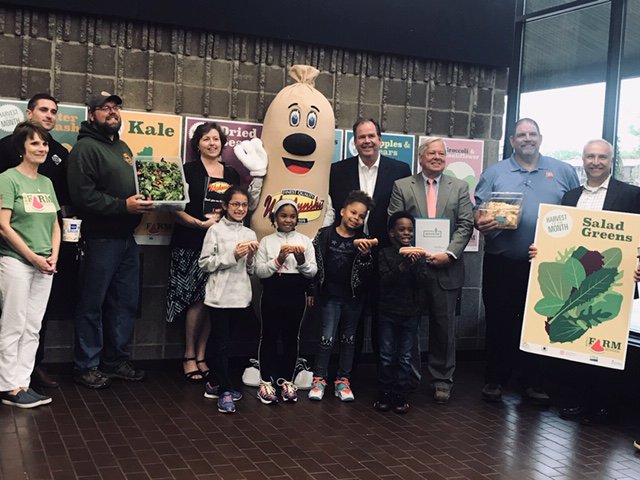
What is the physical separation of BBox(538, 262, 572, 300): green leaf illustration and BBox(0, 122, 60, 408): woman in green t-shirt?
318 cm

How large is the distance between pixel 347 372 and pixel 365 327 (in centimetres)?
114

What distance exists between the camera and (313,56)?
6.35m

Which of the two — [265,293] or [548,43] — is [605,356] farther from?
[548,43]

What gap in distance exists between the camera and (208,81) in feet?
19.8

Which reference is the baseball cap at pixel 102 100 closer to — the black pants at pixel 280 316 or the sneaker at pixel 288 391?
the black pants at pixel 280 316

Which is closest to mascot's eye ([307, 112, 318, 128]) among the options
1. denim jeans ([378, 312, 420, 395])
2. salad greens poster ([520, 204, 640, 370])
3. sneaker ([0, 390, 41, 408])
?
denim jeans ([378, 312, 420, 395])

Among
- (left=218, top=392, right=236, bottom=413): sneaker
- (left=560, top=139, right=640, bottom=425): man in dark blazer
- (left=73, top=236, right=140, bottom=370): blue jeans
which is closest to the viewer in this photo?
(left=218, top=392, right=236, bottom=413): sneaker

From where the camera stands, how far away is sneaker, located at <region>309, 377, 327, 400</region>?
5355 millimetres

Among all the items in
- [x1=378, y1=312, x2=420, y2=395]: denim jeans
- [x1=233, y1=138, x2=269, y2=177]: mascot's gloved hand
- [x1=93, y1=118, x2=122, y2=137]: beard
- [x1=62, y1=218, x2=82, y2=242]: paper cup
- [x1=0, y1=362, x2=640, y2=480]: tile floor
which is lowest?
[x1=0, y1=362, x2=640, y2=480]: tile floor

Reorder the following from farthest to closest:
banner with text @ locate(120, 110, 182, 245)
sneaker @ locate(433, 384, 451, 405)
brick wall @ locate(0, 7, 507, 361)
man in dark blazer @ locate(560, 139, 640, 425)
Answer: banner with text @ locate(120, 110, 182, 245) → brick wall @ locate(0, 7, 507, 361) → sneaker @ locate(433, 384, 451, 405) → man in dark blazer @ locate(560, 139, 640, 425)

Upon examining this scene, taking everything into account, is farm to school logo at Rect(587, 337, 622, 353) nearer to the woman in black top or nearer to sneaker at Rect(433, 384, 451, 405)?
sneaker at Rect(433, 384, 451, 405)

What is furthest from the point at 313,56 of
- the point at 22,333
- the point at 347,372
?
the point at 22,333

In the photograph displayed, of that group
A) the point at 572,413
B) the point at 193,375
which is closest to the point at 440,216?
the point at 572,413

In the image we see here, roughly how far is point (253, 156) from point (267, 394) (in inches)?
68.4
